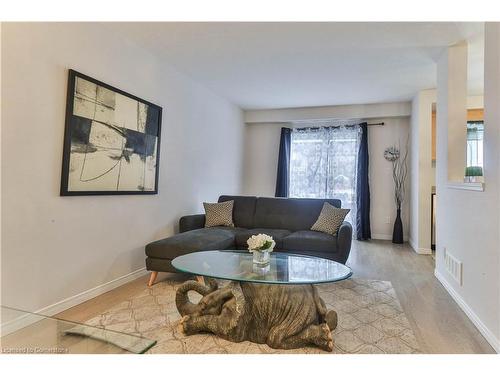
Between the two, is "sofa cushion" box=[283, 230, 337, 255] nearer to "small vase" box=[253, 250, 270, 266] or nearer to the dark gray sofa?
the dark gray sofa

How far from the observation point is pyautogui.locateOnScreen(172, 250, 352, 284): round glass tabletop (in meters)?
1.96

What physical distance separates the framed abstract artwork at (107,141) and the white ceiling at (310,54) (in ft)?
2.25

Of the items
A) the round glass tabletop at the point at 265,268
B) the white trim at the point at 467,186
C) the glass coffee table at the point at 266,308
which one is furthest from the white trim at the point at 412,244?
the glass coffee table at the point at 266,308

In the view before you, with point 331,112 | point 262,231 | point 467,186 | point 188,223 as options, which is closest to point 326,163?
point 331,112

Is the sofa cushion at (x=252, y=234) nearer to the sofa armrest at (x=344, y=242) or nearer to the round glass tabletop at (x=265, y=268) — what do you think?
the sofa armrest at (x=344, y=242)

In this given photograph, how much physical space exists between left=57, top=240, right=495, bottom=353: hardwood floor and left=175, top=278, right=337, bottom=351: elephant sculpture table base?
2.28 feet

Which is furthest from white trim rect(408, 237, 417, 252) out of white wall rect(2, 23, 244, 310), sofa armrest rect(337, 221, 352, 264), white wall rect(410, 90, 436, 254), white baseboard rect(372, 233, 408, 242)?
white wall rect(2, 23, 244, 310)

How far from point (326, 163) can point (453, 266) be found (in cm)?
339

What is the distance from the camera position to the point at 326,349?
1.84 meters

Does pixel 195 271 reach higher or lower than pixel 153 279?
higher

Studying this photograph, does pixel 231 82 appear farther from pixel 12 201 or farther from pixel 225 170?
pixel 12 201

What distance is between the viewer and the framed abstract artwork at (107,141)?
249cm

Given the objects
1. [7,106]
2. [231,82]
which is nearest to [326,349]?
[7,106]
